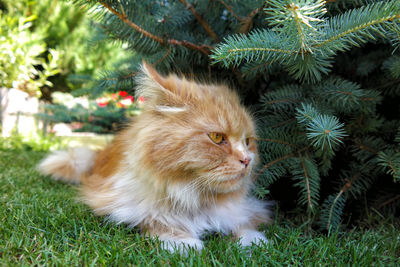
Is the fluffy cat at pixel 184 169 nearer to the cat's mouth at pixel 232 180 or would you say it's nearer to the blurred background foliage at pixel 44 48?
the cat's mouth at pixel 232 180

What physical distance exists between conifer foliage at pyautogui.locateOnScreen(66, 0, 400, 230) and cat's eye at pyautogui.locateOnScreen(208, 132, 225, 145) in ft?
1.25

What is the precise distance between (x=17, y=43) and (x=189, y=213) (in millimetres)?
4669

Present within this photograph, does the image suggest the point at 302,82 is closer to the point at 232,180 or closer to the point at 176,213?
the point at 232,180

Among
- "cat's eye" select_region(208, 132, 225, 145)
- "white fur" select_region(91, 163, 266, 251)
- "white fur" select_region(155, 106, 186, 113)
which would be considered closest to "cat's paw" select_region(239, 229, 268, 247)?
"white fur" select_region(91, 163, 266, 251)

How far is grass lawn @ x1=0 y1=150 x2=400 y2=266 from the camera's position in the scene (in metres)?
1.17

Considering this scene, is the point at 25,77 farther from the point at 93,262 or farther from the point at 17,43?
the point at 93,262

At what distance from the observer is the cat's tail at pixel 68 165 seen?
2.52m

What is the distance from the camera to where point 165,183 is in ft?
4.87

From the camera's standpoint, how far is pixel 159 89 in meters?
1.55

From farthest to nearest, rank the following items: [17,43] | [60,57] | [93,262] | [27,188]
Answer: [60,57], [17,43], [27,188], [93,262]

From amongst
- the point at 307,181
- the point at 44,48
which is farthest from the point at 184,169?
the point at 44,48

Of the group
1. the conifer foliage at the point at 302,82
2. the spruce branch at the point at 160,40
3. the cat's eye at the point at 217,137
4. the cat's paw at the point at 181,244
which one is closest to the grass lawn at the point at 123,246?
the cat's paw at the point at 181,244

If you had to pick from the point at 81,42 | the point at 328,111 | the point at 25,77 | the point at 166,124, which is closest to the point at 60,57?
the point at 81,42

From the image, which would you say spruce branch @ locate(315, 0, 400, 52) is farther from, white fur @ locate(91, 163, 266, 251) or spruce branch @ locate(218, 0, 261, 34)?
white fur @ locate(91, 163, 266, 251)
